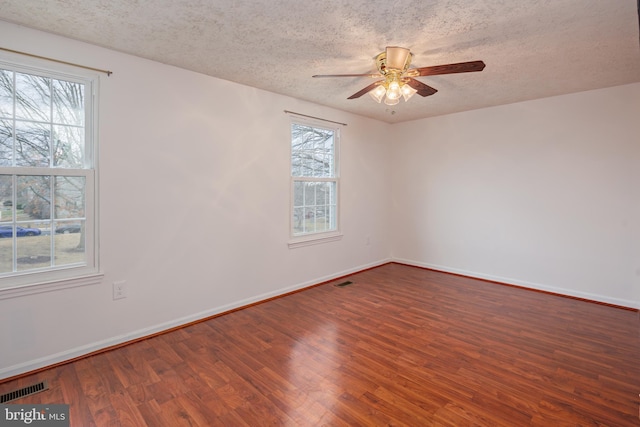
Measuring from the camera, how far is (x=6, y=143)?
2150mm

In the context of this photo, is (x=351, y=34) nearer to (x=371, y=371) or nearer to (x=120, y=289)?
(x=371, y=371)

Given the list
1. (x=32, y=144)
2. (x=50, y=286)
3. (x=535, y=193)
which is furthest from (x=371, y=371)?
(x=535, y=193)

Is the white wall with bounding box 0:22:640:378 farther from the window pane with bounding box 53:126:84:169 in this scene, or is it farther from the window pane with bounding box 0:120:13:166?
the window pane with bounding box 0:120:13:166

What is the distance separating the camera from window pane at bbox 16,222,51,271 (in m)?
2.21

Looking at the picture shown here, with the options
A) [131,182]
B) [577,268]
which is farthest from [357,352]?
[577,268]

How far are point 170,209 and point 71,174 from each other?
0.77m

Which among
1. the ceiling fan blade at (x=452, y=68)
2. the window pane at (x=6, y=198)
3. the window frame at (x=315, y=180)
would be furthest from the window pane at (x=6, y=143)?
the ceiling fan blade at (x=452, y=68)

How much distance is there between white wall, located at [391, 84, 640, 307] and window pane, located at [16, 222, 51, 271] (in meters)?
4.66

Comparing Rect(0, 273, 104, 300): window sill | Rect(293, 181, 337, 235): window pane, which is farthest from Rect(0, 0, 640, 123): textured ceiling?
Rect(0, 273, 104, 300): window sill

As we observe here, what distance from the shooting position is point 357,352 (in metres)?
2.50

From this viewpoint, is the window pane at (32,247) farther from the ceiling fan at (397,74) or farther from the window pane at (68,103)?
the ceiling fan at (397,74)

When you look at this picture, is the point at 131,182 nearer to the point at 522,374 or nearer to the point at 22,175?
the point at 22,175

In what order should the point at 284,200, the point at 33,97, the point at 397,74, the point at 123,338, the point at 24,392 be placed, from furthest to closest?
the point at 284,200
the point at 123,338
the point at 397,74
the point at 33,97
the point at 24,392

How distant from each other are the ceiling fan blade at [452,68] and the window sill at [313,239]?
234cm
